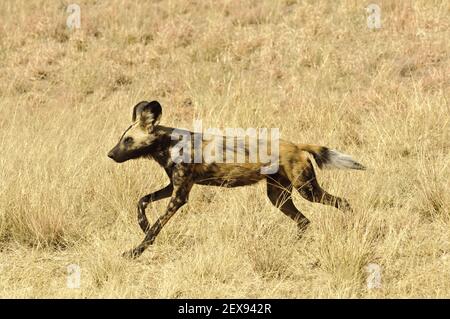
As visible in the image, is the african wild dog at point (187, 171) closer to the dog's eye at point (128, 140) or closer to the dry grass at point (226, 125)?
the dog's eye at point (128, 140)

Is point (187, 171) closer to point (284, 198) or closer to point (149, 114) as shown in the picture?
point (149, 114)

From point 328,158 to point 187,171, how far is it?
3.97 ft

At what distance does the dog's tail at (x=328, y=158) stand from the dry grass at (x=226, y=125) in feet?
0.86

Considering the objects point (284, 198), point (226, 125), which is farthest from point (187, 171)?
point (226, 125)

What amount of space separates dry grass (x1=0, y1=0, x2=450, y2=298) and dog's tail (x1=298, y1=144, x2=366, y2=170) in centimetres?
26

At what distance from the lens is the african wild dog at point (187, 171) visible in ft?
21.1

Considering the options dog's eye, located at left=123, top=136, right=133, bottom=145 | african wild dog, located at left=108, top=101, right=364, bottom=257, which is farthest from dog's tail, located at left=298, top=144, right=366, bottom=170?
dog's eye, located at left=123, top=136, right=133, bottom=145

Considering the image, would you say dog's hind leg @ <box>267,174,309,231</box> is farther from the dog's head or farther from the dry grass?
the dog's head

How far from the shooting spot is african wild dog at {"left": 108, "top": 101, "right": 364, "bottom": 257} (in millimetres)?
6430

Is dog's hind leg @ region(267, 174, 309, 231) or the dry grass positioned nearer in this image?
the dry grass

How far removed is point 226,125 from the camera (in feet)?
31.4

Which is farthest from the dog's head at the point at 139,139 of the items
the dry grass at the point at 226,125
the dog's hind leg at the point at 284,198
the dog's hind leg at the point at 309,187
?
the dog's hind leg at the point at 309,187
